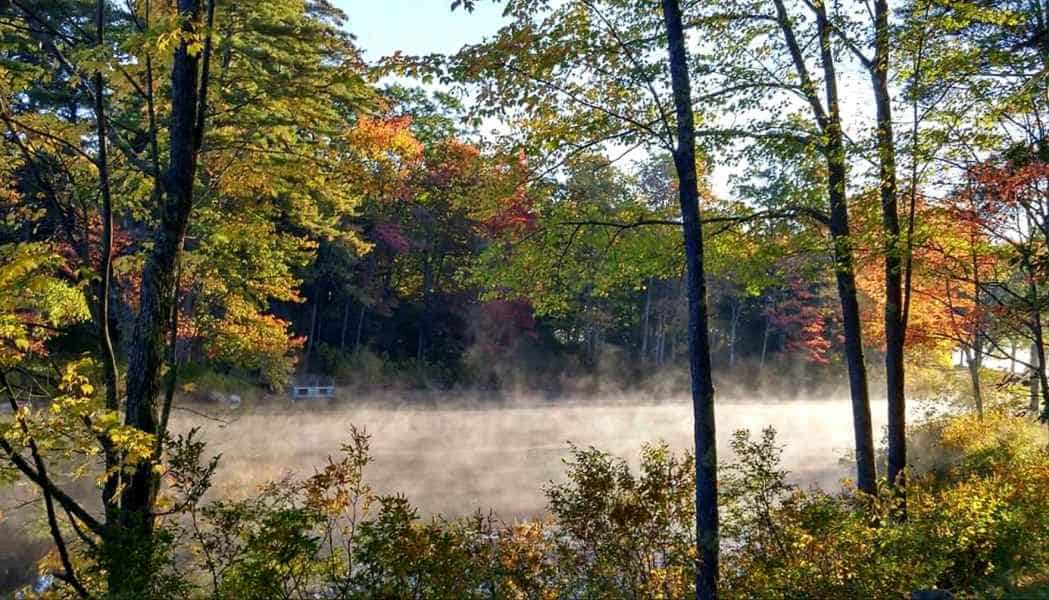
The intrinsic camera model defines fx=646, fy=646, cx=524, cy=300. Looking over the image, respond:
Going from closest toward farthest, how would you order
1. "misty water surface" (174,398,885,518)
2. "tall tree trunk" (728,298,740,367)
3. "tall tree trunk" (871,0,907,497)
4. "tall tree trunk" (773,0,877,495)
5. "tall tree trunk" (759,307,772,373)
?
"tall tree trunk" (871,0,907,497) < "tall tree trunk" (773,0,877,495) < "misty water surface" (174,398,885,518) < "tall tree trunk" (728,298,740,367) < "tall tree trunk" (759,307,772,373)

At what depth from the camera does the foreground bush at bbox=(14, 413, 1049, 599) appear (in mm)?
4227

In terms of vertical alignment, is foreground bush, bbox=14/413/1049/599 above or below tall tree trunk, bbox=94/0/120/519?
below

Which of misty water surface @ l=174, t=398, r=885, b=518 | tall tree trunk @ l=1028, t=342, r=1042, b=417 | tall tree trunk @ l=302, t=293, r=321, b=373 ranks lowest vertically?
misty water surface @ l=174, t=398, r=885, b=518

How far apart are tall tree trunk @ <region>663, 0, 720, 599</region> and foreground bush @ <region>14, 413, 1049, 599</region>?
0.37m

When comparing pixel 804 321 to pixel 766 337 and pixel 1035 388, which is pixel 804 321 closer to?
pixel 766 337

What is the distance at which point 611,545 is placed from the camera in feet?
17.9

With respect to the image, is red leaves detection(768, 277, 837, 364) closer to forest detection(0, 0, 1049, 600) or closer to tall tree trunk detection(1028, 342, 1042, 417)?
tall tree trunk detection(1028, 342, 1042, 417)

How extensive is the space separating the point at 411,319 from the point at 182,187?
24.6 meters

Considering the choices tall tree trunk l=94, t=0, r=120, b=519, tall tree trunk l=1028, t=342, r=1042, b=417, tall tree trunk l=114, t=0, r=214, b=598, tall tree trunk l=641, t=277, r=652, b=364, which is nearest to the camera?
tall tree trunk l=94, t=0, r=120, b=519

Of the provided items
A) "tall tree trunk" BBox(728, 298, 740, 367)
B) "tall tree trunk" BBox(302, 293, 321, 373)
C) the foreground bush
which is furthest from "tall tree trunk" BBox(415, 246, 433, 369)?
the foreground bush

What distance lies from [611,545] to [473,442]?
14.2 meters

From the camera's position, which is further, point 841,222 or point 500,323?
point 500,323

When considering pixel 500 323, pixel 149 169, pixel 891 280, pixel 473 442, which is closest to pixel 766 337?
pixel 500 323

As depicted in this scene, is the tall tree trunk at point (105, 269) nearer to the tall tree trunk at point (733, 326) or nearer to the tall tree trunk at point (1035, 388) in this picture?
the tall tree trunk at point (1035, 388)
